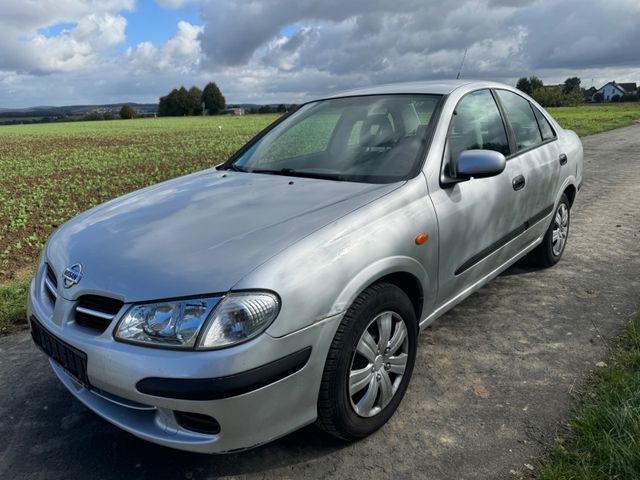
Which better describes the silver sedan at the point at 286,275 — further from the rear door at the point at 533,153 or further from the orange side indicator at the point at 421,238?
the rear door at the point at 533,153

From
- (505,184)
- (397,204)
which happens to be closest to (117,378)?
(397,204)

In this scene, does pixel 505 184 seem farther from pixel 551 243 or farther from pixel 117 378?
pixel 117 378

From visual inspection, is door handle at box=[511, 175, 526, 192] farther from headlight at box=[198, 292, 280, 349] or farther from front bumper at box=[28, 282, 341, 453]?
headlight at box=[198, 292, 280, 349]

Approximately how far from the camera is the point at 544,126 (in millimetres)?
4527

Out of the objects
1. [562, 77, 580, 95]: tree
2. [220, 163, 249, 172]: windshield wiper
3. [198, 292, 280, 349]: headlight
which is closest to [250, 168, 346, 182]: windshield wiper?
[220, 163, 249, 172]: windshield wiper

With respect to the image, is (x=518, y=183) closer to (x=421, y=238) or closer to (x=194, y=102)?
(x=421, y=238)

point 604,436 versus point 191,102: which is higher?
point 191,102

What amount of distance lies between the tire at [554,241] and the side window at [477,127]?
1255 millimetres

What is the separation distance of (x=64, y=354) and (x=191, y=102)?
107m

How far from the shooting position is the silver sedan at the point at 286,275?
200cm

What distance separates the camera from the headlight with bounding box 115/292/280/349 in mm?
1965

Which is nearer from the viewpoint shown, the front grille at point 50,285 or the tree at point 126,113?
the front grille at point 50,285

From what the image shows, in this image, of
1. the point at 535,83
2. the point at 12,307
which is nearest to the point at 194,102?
the point at 535,83

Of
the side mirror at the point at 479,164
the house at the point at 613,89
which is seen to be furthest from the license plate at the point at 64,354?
the house at the point at 613,89
